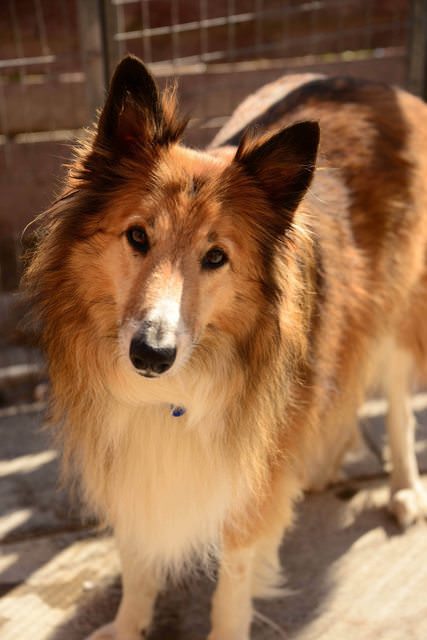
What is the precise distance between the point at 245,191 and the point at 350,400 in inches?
44.0

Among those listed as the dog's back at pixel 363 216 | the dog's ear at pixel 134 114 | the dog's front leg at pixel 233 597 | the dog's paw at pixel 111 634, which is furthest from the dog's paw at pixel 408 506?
the dog's ear at pixel 134 114

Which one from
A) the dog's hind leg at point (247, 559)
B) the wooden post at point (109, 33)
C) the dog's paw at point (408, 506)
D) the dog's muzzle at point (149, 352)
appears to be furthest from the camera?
the wooden post at point (109, 33)

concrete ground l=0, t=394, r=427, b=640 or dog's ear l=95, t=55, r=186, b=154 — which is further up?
dog's ear l=95, t=55, r=186, b=154

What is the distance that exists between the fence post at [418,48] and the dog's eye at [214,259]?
2.62 m

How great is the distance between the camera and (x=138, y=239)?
6.91 ft

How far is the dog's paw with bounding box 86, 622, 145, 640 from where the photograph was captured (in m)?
2.66

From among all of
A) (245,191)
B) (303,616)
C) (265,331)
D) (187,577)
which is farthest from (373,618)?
(245,191)

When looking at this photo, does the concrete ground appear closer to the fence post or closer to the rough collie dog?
the rough collie dog

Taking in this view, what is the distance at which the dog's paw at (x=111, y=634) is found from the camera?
2.66 meters

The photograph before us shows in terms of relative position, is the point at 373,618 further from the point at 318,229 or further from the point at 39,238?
the point at 39,238

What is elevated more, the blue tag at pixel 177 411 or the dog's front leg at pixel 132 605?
the blue tag at pixel 177 411

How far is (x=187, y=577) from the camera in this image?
2.93m

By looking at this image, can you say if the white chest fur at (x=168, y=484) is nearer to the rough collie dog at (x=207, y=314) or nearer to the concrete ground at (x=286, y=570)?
the rough collie dog at (x=207, y=314)

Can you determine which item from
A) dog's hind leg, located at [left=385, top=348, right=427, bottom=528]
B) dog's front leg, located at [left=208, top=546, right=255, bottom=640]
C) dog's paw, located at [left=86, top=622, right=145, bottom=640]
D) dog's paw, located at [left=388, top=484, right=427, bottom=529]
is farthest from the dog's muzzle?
dog's paw, located at [left=388, top=484, right=427, bottom=529]
